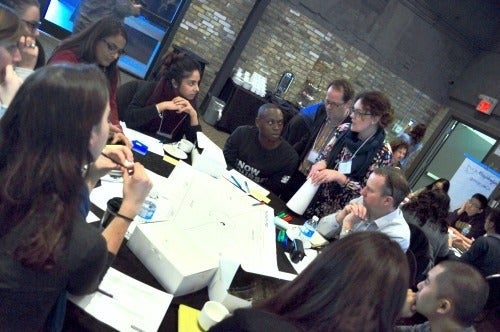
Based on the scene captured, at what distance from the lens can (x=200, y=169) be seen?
244cm

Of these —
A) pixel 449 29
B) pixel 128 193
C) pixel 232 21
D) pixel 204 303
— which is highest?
pixel 449 29

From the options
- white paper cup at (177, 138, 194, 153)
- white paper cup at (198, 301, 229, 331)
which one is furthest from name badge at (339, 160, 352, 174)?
white paper cup at (198, 301, 229, 331)

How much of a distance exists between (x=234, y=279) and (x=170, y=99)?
1.94 m

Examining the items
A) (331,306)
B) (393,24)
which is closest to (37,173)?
(331,306)

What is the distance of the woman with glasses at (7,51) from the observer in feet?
5.63

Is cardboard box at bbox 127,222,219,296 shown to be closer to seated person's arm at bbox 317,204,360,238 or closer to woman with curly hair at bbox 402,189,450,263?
seated person's arm at bbox 317,204,360,238

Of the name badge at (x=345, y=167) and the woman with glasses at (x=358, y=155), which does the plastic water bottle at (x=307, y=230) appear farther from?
the name badge at (x=345, y=167)

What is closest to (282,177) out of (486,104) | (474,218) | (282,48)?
(474,218)

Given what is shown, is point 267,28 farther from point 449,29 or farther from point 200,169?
point 200,169

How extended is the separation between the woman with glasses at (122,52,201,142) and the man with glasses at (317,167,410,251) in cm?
132

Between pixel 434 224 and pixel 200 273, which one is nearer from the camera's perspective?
pixel 200 273

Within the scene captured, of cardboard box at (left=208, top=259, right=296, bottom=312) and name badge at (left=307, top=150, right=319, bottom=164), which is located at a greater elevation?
name badge at (left=307, top=150, right=319, bottom=164)

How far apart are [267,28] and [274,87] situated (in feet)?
3.38

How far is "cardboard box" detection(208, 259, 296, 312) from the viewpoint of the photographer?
4.46 feet
